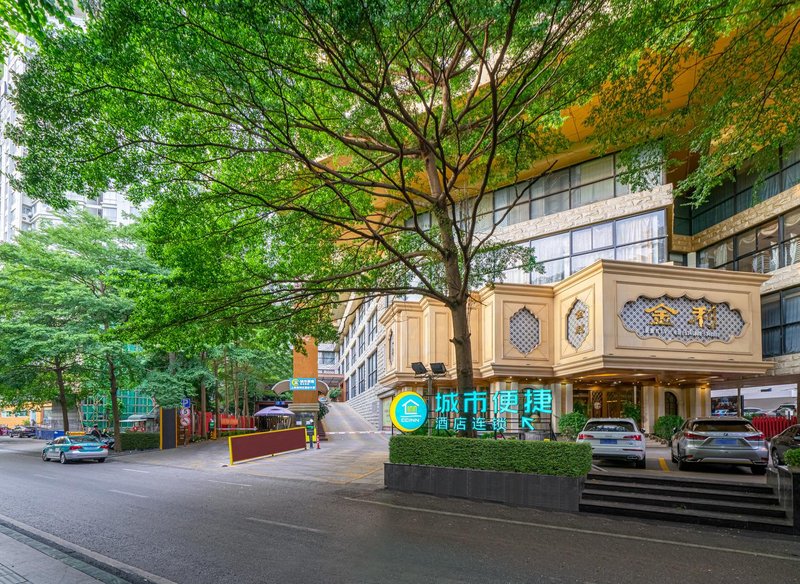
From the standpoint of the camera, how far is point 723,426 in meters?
14.0

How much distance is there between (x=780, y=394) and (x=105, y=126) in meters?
34.0

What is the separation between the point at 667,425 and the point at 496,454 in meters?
13.0

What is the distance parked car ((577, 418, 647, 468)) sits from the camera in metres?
14.4

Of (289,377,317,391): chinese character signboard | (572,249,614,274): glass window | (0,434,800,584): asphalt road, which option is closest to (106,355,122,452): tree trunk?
(289,377,317,391): chinese character signboard

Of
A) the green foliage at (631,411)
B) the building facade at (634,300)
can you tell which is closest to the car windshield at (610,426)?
the building facade at (634,300)

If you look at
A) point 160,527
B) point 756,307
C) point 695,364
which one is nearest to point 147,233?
point 160,527

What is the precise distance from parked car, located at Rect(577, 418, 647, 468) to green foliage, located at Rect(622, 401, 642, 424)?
893 centimetres

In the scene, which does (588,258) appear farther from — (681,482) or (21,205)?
(21,205)

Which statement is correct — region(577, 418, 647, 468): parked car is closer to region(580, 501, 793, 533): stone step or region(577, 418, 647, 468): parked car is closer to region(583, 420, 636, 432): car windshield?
region(583, 420, 636, 432): car windshield

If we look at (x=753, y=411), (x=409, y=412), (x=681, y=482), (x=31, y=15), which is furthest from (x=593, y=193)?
(x=31, y=15)

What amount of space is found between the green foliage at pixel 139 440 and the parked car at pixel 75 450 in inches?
189

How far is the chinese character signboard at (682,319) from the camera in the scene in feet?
65.3

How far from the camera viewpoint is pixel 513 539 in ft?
29.1

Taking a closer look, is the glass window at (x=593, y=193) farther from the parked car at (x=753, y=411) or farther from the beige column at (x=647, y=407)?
the parked car at (x=753, y=411)
